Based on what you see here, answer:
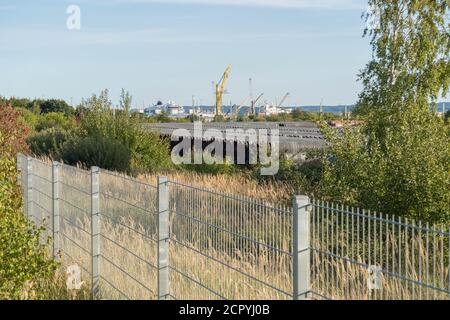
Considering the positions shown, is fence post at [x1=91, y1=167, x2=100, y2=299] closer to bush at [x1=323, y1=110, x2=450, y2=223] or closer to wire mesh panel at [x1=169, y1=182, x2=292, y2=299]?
wire mesh panel at [x1=169, y1=182, x2=292, y2=299]

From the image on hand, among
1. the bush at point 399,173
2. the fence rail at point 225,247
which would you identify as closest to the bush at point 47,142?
the bush at point 399,173

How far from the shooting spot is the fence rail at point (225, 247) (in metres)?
4.95

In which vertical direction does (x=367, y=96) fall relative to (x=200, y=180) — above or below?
above

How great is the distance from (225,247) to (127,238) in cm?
203

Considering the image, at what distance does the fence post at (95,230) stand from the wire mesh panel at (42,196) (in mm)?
1920

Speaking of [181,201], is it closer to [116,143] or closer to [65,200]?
[65,200]

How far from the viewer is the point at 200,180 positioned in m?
18.0

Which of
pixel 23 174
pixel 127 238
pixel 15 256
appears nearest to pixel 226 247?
pixel 127 238

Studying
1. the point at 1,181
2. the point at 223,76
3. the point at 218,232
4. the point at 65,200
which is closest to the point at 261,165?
the point at 65,200

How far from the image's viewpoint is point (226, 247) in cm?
600

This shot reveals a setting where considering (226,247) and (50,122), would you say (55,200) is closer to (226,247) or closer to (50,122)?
(226,247)

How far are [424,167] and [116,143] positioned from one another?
12.8m

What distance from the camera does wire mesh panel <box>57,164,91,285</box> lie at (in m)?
9.24

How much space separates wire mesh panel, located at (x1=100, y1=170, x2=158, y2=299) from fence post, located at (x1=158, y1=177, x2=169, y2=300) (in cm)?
17
